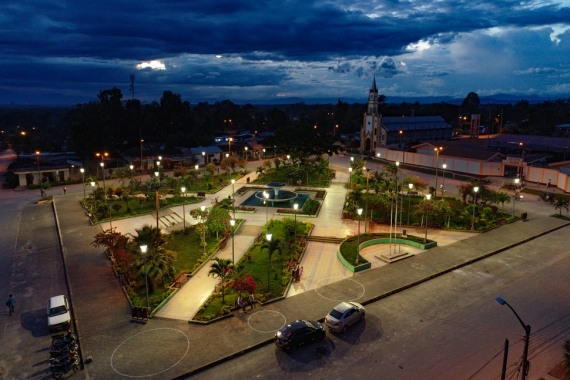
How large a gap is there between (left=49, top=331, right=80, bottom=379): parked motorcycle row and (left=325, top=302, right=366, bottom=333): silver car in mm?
9995

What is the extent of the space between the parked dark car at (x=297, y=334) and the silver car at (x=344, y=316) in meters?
0.65

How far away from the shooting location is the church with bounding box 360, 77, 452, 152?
238ft

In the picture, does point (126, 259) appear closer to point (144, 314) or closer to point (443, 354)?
point (144, 314)

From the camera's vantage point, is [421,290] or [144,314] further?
[421,290]

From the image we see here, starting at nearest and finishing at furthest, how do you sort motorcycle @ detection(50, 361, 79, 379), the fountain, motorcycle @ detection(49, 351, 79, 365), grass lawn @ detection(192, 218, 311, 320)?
motorcycle @ detection(50, 361, 79, 379) → motorcycle @ detection(49, 351, 79, 365) → grass lawn @ detection(192, 218, 311, 320) → the fountain

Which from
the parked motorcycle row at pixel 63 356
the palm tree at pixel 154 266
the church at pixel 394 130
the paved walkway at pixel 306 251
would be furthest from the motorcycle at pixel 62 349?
the church at pixel 394 130

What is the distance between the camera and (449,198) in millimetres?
39531

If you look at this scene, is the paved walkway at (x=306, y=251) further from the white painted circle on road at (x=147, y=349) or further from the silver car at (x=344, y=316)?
the silver car at (x=344, y=316)

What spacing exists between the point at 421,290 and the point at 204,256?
509 inches

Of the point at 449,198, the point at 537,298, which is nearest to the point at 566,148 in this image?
the point at 449,198

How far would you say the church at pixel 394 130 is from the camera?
72.6m

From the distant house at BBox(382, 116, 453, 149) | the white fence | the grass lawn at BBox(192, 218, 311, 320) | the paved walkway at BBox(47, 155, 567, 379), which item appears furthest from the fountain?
the distant house at BBox(382, 116, 453, 149)

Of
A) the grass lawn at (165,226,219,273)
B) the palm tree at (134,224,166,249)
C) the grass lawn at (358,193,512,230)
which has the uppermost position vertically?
the palm tree at (134,224,166,249)

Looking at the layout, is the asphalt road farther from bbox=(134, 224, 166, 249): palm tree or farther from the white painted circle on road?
bbox=(134, 224, 166, 249): palm tree
